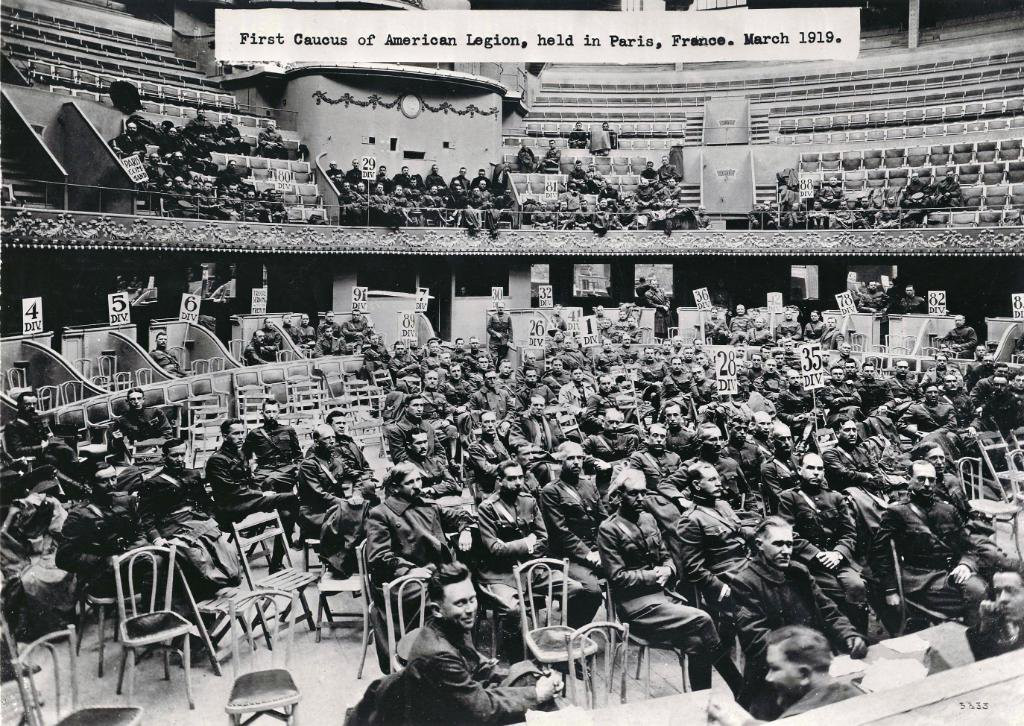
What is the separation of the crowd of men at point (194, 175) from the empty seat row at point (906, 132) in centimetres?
1648

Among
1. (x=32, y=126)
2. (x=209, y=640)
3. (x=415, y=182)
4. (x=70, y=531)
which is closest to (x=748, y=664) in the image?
(x=209, y=640)

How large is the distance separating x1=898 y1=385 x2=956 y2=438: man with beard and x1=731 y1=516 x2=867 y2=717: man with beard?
214 inches

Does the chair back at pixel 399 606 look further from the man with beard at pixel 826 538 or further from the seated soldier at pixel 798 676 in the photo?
the man with beard at pixel 826 538

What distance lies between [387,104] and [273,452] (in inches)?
712

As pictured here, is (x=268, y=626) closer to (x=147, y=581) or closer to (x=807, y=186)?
(x=147, y=581)

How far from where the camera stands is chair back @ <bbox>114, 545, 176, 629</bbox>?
6137 millimetres

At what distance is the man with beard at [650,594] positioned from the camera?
6102mm

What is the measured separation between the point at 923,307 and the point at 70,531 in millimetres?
21466

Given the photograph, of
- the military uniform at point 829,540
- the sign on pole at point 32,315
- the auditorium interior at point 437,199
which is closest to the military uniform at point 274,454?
the auditorium interior at point 437,199

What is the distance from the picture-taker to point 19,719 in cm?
505

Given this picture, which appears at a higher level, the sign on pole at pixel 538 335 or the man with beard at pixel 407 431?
the sign on pole at pixel 538 335

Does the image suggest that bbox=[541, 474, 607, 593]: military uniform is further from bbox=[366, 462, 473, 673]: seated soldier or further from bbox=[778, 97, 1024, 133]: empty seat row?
bbox=[778, 97, 1024, 133]: empty seat row

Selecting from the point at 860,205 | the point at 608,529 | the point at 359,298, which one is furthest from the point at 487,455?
the point at 860,205

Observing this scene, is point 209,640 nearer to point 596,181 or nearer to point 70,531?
point 70,531
